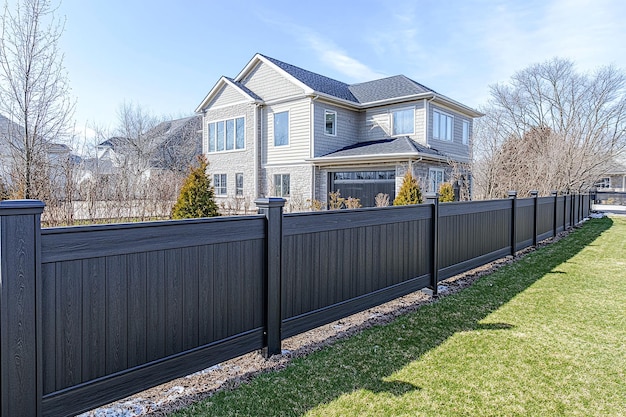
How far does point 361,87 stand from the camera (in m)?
18.9

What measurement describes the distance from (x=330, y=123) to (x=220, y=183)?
695cm

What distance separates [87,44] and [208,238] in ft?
42.2

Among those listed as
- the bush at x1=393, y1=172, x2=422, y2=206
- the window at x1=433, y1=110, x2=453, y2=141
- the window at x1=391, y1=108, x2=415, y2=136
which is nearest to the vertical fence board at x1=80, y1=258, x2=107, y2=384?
the bush at x1=393, y1=172, x2=422, y2=206

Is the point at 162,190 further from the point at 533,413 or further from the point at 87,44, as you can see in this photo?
the point at 533,413

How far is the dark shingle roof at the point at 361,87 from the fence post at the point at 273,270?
13873mm

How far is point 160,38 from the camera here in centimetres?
1670

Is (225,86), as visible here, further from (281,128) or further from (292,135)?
(292,135)

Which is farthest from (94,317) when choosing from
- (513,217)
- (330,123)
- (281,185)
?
(281,185)

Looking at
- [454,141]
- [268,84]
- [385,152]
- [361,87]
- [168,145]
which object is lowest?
[385,152]

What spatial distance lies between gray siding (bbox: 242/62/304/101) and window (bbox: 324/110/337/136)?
1.54m

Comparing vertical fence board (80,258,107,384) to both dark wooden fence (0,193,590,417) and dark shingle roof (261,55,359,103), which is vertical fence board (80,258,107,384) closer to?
dark wooden fence (0,193,590,417)

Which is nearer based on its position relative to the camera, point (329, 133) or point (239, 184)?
point (329, 133)

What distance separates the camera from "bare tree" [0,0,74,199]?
6.95 metres

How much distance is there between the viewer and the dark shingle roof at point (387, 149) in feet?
47.2
